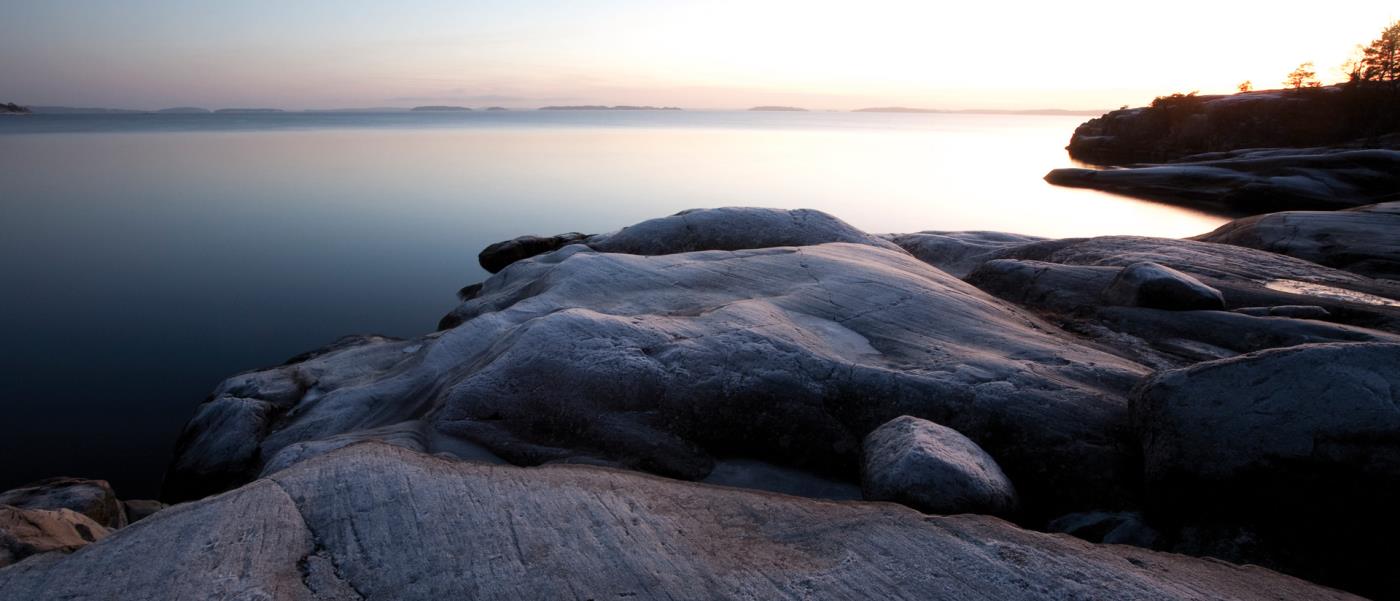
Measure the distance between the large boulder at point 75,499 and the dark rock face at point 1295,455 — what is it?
10.3 meters

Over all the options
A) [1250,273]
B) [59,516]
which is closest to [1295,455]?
[1250,273]

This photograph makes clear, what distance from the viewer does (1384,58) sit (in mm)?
60125

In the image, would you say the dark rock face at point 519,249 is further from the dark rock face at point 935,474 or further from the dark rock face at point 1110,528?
the dark rock face at point 1110,528

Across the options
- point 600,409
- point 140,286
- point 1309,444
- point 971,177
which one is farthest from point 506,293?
point 971,177

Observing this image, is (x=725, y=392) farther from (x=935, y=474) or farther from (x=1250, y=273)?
(x=1250, y=273)

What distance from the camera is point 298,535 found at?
16.5ft

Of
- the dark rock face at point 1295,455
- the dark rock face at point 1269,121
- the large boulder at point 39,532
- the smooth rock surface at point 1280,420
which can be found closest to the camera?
the large boulder at point 39,532

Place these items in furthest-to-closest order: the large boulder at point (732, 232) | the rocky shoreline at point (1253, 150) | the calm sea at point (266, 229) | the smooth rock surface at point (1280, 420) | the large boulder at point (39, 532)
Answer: the rocky shoreline at point (1253, 150) → the large boulder at point (732, 232) → the calm sea at point (266, 229) → the smooth rock surface at point (1280, 420) → the large boulder at point (39, 532)

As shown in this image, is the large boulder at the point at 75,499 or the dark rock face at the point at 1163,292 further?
the dark rock face at the point at 1163,292

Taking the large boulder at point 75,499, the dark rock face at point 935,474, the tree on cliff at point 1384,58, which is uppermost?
the tree on cliff at point 1384,58

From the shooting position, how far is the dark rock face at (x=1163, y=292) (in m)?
10.7

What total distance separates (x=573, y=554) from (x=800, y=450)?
341cm

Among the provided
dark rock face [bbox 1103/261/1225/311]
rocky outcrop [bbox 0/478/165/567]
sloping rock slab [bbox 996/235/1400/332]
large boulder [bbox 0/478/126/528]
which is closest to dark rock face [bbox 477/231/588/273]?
sloping rock slab [bbox 996/235/1400/332]

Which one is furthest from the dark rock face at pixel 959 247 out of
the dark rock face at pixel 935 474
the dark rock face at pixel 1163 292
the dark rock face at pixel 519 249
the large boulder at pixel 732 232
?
the dark rock face at pixel 519 249
